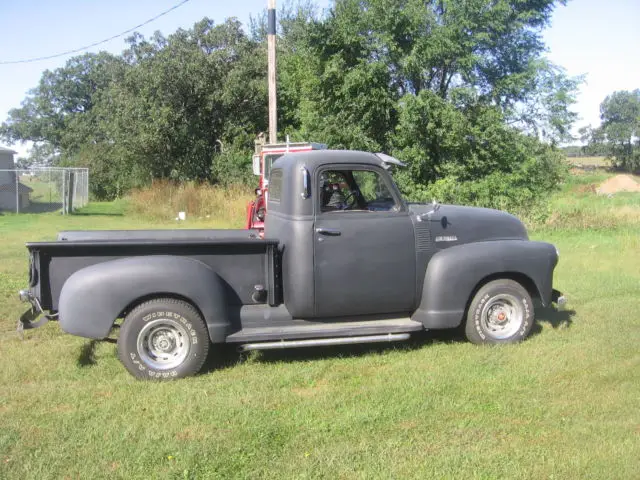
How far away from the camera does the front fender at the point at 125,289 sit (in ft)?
16.8

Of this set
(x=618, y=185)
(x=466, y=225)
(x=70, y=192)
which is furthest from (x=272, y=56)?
(x=618, y=185)

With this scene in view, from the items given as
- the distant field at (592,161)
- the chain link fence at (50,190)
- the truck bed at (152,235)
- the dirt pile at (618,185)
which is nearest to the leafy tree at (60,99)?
the chain link fence at (50,190)

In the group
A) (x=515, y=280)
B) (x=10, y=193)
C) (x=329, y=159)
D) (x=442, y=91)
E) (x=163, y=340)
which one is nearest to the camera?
(x=163, y=340)

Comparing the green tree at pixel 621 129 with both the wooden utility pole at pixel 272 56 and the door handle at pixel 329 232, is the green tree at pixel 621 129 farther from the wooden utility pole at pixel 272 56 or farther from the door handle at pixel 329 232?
the door handle at pixel 329 232

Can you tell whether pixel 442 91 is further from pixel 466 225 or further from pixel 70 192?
pixel 70 192

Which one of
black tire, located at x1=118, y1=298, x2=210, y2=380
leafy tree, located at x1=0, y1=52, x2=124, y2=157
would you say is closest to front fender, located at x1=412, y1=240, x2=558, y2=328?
black tire, located at x1=118, y1=298, x2=210, y2=380

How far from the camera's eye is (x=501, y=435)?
4.26 meters

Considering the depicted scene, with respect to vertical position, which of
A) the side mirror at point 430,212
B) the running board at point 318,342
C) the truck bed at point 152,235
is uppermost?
the side mirror at point 430,212

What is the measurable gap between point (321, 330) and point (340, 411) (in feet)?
3.66

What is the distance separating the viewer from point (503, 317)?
20.7 feet

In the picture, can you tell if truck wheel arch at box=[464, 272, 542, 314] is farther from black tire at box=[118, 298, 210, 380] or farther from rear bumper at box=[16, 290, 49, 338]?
rear bumper at box=[16, 290, 49, 338]

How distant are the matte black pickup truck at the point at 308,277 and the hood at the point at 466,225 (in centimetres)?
1

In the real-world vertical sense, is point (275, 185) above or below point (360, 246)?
above

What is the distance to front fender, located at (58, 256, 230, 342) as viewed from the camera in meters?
5.11
